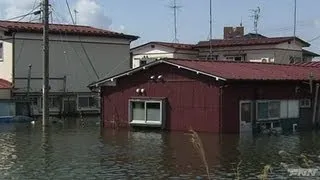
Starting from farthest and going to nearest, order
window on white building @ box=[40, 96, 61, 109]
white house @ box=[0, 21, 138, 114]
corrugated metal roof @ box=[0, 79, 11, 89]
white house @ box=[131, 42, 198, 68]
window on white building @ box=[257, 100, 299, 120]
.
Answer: white house @ box=[131, 42, 198, 68]
window on white building @ box=[40, 96, 61, 109]
white house @ box=[0, 21, 138, 114]
corrugated metal roof @ box=[0, 79, 11, 89]
window on white building @ box=[257, 100, 299, 120]

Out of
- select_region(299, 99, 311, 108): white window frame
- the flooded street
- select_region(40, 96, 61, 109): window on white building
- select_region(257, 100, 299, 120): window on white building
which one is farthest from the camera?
select_region(40, 96, 61, 109): window on white building

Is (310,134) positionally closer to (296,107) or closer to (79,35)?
(296,107)

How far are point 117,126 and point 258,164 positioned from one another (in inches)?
565

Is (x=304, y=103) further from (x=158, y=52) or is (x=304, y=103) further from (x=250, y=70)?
(x=158, y=52)

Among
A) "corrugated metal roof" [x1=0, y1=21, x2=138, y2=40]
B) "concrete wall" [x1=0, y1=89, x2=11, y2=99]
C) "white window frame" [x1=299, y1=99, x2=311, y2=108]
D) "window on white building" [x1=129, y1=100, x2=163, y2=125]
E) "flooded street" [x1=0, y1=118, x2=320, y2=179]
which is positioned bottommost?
"flooded street" [x1=0, y1=118, x2=320, y2=179]

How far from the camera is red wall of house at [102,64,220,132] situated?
90.4ft

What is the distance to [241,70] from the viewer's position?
96.5 feet

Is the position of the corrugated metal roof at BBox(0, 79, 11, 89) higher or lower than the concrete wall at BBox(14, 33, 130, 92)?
lower

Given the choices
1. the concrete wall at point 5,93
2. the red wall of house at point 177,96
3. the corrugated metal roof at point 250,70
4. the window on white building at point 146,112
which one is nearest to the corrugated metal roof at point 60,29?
the concrete wall at point 5,93

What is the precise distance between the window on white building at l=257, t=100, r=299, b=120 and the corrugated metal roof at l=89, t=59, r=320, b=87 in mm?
1167

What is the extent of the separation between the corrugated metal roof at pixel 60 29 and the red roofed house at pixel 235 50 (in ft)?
11.9

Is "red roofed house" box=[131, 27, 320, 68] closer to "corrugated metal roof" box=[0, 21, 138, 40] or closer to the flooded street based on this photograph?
"corrugated metal roof" box=[0, 21, 138, 40]

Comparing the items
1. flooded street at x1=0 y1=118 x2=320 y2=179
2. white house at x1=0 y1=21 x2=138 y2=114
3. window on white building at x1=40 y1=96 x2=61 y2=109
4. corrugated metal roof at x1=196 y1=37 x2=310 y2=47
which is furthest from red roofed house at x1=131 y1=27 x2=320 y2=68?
flooded street at x1=0 y1=118 x2=320 y2=179

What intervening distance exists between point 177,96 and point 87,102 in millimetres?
15214
